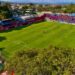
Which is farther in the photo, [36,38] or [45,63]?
[36,38]

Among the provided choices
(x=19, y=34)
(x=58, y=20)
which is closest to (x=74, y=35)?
(x=19, y=34)

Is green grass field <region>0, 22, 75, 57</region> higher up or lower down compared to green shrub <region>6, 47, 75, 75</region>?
lower down

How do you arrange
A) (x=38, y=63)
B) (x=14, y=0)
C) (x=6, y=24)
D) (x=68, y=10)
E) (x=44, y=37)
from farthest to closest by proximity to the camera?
(x=68, y=10), (x=6, y=24), (x=14, y=0), (x=44, y=37), (x=38, y=63)

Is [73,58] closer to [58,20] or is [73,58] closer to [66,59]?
[66,59]

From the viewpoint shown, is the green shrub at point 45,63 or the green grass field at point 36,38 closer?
the green shrub at point 45,63

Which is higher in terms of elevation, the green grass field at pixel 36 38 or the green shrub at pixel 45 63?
the green shrub at pixel 45 63

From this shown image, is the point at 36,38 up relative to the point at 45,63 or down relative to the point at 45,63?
down

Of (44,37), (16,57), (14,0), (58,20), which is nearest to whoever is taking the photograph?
(16,57)

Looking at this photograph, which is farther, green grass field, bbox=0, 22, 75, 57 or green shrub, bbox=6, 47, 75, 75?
green grass field, bbox=0, 22, 75, 57
